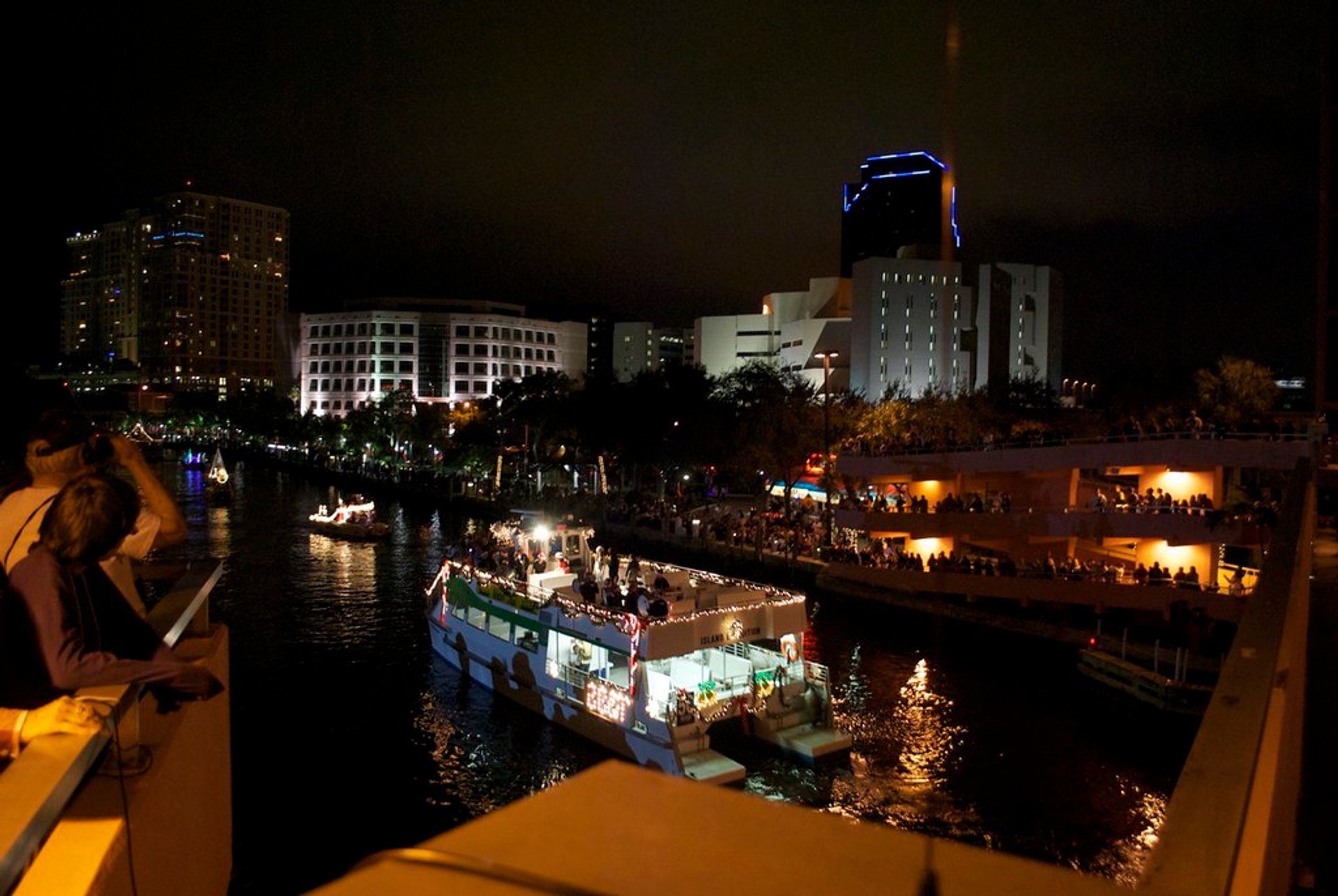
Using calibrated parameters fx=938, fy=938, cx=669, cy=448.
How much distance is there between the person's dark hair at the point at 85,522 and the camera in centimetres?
362

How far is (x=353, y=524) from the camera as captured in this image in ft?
180

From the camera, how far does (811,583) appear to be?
41594 mm

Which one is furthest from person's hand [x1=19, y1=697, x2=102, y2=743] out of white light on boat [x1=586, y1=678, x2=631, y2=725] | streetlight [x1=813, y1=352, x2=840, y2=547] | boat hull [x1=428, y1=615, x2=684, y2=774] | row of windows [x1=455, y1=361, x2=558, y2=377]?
row of windows [x1=455, y1=361, x2=558, y2=377]

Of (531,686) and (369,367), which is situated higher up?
(369,367)

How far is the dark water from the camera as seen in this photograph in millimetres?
17797

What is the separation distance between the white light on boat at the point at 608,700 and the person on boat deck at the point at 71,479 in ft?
50.3

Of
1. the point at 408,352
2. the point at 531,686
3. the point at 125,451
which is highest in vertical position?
the point at 408,352

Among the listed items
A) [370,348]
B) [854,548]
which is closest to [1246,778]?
[854,548]

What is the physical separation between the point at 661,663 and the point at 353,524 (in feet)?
125

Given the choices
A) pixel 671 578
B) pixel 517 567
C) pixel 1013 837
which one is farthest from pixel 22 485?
pixel 517 567

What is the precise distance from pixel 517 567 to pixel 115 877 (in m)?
22.7

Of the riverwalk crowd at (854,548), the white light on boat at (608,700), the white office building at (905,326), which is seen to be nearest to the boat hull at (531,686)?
the white light on boat at (608,700)

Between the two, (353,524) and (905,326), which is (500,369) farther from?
(353,524)

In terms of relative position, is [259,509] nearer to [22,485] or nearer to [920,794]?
[920,794]
